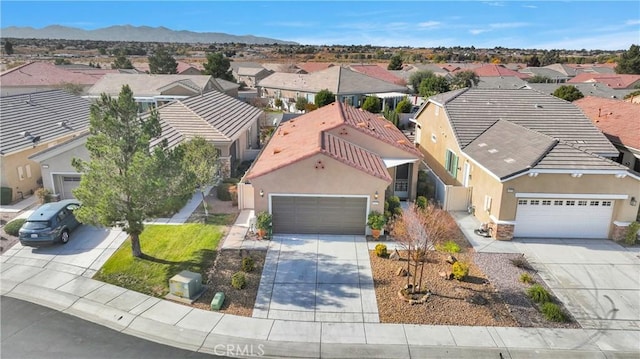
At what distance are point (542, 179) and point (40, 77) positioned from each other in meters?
56.6

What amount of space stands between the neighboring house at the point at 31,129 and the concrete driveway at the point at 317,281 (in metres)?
15.6

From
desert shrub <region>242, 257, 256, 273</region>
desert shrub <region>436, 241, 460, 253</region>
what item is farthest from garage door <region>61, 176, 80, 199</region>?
desert shrub <region>436, 241, 460, 253</region>

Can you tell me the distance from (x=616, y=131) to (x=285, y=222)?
21767mm

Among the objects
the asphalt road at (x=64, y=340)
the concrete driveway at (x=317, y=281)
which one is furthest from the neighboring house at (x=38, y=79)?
the concrete driveway at (x=317, y=281)

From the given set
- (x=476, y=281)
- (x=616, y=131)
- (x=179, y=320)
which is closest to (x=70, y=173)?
(x=179, y=320)

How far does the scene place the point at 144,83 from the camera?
49.2m

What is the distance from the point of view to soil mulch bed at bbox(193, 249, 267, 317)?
46.6 feet

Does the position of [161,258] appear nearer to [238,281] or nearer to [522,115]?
[238,281]

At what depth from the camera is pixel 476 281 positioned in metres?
15.7

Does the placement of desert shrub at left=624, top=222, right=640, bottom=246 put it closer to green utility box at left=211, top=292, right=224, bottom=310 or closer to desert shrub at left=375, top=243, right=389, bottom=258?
desert shrub at left=375, top=243, right=389, bottom=258

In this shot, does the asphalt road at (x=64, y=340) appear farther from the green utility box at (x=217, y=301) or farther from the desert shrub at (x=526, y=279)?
the desert shrub at (x=526, y=279)

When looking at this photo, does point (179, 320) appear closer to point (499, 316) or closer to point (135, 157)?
point (135, 157)

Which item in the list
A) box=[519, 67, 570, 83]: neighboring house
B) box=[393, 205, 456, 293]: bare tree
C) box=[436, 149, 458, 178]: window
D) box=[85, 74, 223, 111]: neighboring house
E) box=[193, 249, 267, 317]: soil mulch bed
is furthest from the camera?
box=[519, 67, 570, 83]: neighboring house

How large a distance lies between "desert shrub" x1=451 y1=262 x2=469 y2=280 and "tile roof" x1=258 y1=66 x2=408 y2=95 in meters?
41.2
